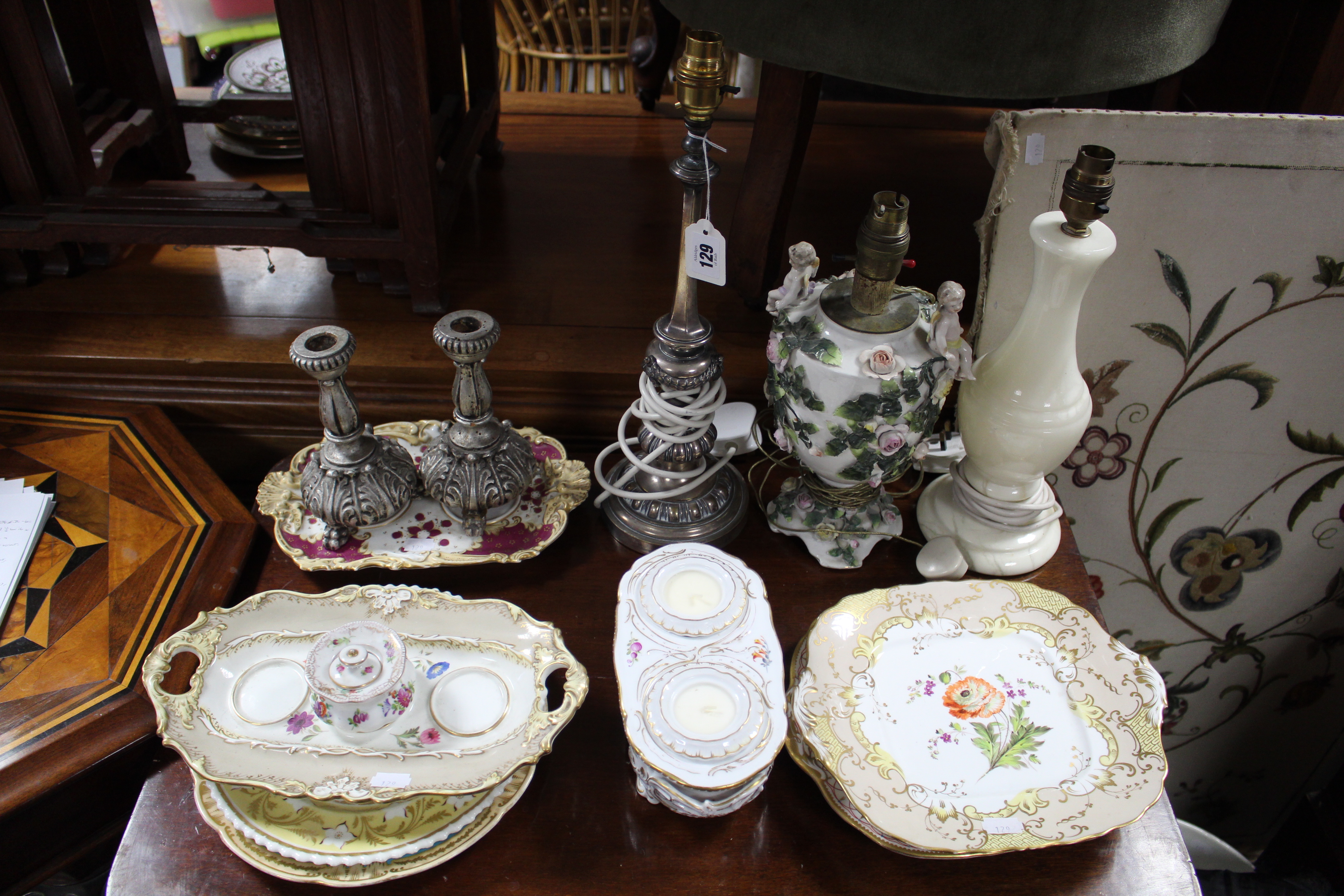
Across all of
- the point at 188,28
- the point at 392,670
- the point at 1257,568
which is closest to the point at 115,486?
the point at 392,670

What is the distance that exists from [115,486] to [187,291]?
0.27 meters

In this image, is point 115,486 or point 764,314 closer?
point 115,486

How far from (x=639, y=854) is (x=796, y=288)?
1.46 ft

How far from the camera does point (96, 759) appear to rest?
2.15 ft

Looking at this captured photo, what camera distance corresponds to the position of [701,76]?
2.11ft

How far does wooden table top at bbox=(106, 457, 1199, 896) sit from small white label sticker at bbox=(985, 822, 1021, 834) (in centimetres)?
3

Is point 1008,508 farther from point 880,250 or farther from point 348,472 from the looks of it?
point 348,472

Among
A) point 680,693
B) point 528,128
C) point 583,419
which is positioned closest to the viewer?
point 680,693

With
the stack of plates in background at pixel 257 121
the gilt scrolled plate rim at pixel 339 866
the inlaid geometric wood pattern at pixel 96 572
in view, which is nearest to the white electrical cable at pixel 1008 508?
the gilt scrolled plate rim at pixel 339 866

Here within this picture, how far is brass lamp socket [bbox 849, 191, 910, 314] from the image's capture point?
2.19 feet

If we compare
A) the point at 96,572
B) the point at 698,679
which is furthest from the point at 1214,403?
the point at 96,572

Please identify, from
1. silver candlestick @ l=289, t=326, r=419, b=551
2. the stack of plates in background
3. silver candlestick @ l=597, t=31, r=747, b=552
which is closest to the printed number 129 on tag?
silver candlestick @ l=597, t=31, r=747, b=552

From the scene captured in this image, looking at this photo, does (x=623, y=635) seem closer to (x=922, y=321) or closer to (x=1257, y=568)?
(x=922, y=321)

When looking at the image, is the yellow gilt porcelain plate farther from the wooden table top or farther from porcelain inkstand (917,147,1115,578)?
porcelain inkstand (917,147,1115,578)
